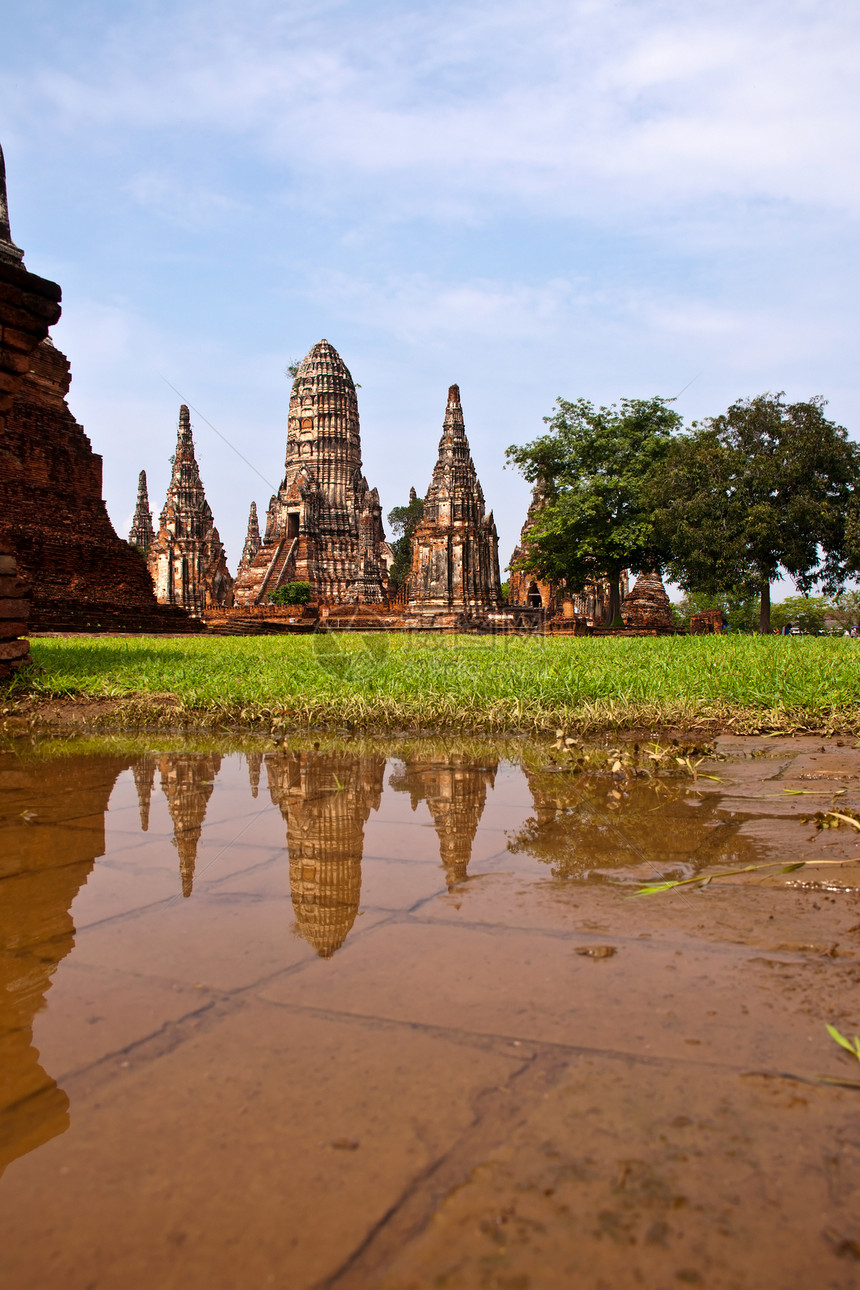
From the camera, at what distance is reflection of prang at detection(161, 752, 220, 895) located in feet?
7.06

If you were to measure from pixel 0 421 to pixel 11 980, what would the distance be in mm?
5547

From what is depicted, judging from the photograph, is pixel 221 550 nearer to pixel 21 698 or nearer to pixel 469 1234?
pixel 21 698

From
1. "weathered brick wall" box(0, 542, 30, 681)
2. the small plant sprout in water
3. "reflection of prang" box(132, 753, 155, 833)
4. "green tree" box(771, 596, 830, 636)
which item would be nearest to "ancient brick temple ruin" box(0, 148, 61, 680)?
"weathered brick wall" box(0, 542, 30, 681)

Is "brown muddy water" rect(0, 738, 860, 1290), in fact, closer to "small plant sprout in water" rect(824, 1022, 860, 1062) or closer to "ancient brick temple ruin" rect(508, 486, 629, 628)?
Answer: "small plant sprout in water" rect(824, 1022, 860, 1062)

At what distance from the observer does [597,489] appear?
24.2m

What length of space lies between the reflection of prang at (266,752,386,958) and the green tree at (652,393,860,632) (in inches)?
710

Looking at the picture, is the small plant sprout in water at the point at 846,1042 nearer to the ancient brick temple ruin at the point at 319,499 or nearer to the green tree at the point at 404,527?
the ancient brick temple ruin at the point at 319,499

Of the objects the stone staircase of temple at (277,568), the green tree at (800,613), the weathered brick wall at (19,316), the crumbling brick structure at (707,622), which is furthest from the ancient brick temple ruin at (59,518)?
the green tree at (800,613)

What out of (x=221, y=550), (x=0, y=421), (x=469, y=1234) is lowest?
(x=469, y=1234)

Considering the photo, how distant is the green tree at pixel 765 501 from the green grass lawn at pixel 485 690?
44.7 feet

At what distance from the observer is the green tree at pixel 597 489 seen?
2378 centimetres

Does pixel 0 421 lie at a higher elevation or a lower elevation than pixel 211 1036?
higher

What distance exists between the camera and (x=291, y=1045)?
114 cm

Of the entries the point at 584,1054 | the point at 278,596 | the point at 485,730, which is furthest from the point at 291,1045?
the point at 278,596
